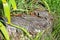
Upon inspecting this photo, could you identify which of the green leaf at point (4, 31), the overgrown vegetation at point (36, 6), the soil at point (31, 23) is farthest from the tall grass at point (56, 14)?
the green leaf at point (4, 31)

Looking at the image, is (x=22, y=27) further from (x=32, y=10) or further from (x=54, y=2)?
(x=54, y=2)

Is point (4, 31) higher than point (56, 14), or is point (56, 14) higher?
point (4, 31)

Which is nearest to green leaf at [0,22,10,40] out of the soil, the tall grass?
the soil

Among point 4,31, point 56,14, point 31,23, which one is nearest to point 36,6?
point 56,14

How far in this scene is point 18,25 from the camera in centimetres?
292

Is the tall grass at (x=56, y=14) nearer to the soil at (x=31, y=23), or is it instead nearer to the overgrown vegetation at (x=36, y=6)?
the overgrown vegetation at (x=36, y=6)

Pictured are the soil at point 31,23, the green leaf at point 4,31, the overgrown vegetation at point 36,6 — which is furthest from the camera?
the overgrown vegetation at point 36,6

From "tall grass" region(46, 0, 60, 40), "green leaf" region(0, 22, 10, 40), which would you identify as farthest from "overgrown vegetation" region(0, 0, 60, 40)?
"green leaf" region(0, 22, 10, 40)

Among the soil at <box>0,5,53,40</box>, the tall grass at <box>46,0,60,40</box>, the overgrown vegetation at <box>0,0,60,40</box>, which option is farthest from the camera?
the tall grass at <box>46,0,60,40</box>

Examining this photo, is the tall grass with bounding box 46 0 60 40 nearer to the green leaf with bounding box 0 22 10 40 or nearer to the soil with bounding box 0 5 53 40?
the soil with bounding box 0 5 53 40

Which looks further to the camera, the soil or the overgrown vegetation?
the overgrown vegetation

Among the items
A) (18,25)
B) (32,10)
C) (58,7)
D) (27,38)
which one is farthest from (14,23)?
(58,7)

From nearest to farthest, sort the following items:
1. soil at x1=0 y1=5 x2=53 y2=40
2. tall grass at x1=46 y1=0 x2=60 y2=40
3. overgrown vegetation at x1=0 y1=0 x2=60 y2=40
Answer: soil at x1=0 y1=5 x2=53 y2=40
overgrown vegetation at x1=0 y1=0 x2=60 y2=40
tall grass at x1=46 y1=0 x2=60 y2=40

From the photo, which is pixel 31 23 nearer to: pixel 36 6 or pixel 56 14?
pixel 36 6
